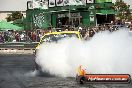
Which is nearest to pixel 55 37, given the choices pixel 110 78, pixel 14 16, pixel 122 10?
pixel 110 78

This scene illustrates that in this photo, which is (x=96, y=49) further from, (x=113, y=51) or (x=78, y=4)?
(x=78, y=4)

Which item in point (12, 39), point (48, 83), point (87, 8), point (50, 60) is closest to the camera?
point (48, 83)

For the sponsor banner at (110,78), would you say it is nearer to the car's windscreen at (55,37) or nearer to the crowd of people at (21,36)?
the car's windscreen at (55,37)

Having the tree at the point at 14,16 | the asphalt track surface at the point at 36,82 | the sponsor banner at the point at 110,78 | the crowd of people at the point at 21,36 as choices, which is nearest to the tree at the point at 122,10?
the tree at the point at 14,16

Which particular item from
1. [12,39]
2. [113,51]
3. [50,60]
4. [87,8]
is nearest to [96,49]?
[113,51]

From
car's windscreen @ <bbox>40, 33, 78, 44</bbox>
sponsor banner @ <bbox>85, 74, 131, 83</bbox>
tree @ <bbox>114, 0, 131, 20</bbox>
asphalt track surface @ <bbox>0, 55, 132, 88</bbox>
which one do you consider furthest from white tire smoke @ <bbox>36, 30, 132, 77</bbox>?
tree @ <bbox>114, 0, 131, 20</bbox>

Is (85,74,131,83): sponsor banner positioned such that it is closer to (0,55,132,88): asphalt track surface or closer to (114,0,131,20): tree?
(0,55,132,88): asphalt track surface

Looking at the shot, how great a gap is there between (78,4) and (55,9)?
12.5 feet

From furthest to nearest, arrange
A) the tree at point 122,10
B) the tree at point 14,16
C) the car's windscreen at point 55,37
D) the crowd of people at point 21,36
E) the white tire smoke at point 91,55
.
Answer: the tree at point 14,16, the tree at point 122,10, the crowd of people at point 21,36, the car's windscreen at point 55,37, the white tire smoke at point 91,55

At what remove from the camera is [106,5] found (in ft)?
220

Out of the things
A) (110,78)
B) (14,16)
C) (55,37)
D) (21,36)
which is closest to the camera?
(110,78)

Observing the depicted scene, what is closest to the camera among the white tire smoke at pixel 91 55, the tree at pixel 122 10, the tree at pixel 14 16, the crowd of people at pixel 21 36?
the white tire smoke at pixel 91 55

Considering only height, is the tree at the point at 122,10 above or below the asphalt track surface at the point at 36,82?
below

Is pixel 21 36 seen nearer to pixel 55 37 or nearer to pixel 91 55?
pixel 55 37
